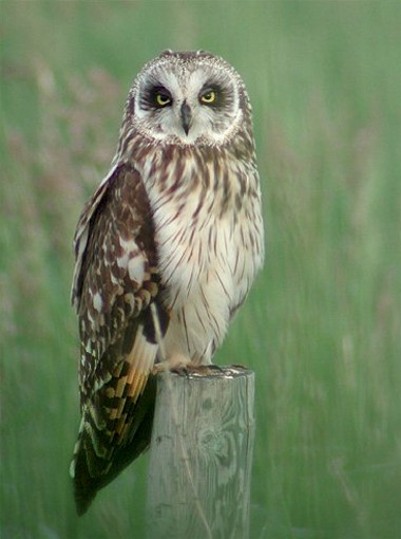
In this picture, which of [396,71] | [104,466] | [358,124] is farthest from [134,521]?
[396,71]

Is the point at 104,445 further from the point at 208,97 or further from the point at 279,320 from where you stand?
the point at 208,97

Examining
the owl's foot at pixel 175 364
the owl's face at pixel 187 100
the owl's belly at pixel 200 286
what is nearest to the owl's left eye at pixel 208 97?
the owl's face at pixel 187 100

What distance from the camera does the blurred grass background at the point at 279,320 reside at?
3.26 metres

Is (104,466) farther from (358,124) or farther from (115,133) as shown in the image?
(358,124)

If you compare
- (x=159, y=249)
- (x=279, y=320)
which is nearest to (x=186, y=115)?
(x=159, y=249)

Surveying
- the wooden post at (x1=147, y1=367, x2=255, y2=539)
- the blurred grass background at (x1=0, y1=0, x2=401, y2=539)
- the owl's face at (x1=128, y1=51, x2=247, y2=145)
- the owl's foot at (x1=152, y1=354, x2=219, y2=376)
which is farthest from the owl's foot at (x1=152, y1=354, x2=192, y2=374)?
the owl's face at (x1=128, y1=51, x2=247, y2=145)

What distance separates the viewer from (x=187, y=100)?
330cm

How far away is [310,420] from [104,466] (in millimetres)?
480

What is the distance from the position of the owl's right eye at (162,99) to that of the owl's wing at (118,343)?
0.19 meters

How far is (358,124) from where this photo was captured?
13.9 ft

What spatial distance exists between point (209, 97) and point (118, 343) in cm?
62

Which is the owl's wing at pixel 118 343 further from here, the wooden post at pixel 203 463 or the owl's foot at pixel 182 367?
the wooden post at pixel 203 463

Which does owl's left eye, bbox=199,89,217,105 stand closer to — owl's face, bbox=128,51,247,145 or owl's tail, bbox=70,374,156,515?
owl's face, bbox=128,51,247,145

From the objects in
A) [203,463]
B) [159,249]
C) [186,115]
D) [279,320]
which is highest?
[186,115]
